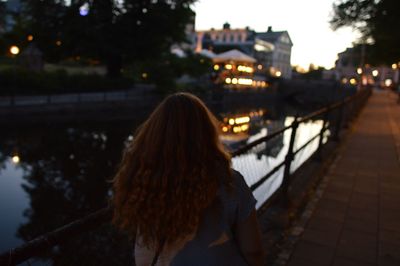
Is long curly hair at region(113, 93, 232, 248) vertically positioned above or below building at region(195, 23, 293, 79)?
below

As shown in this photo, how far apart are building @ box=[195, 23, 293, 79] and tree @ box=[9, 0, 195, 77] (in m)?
44.7

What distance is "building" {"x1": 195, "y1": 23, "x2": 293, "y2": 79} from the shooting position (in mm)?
79438

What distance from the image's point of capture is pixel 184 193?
158cm

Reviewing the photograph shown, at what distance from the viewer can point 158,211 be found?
5.24ft

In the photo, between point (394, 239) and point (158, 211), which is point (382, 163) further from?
point (158, 211)

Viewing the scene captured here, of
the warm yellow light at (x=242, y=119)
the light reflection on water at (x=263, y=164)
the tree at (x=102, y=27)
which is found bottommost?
the warm yellow light at (x=242, y=119)

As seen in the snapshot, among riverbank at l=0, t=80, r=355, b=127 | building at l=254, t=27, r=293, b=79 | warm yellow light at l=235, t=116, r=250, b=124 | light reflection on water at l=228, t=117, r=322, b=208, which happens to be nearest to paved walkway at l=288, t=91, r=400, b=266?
light reflection on water at l=228, t=117, r=322, b=208

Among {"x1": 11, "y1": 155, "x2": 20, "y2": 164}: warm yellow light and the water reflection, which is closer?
the water reflection

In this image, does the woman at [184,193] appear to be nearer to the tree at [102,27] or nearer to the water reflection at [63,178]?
the water reflection at [63,178]

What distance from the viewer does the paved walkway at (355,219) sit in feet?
13.7

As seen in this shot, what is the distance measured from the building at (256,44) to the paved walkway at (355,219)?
222ft

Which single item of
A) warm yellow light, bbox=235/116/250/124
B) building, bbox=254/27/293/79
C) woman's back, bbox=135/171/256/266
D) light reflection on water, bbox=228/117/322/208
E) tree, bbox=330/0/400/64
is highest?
building, bbox=254/27/293/79

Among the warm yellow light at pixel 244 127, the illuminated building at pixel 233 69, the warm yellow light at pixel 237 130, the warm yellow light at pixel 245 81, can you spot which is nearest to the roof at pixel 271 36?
the warm yellow light at pixel 245 81

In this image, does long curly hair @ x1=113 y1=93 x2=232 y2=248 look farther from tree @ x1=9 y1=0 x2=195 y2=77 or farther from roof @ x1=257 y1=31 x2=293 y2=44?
roof @ x1=257 y1=31 x2=293 y2=44
